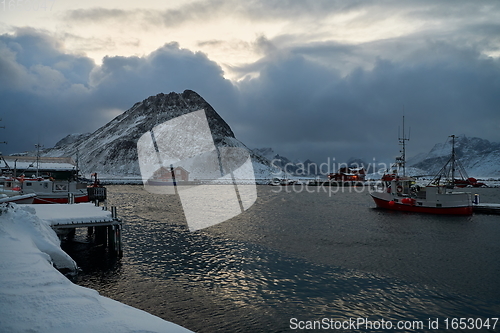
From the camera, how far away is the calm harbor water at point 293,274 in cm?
1644

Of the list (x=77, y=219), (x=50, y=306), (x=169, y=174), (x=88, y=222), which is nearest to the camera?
(x=50, y=306)

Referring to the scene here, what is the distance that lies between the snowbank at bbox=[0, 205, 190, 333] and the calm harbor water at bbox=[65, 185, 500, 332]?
5844 millimetres

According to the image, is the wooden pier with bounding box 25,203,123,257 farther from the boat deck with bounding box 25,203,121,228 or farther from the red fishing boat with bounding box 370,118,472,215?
the red fishing boat with bounding box 370,118,472,215

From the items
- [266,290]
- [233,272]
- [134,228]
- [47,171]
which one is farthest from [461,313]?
[47,171]

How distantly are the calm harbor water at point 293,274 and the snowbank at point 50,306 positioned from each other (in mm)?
5844

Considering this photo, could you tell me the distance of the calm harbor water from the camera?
53.9ft

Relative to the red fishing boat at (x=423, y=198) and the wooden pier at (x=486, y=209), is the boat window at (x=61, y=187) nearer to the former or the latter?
the red fishing boat at (x=423, y=198)

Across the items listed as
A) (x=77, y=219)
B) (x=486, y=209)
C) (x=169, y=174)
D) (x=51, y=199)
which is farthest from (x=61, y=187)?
(x=169, y=174)

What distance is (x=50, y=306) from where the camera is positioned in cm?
907

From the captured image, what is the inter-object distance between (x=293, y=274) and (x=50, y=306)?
15990 millimetres

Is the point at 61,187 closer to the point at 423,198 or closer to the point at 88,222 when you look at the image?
the point at 88,222

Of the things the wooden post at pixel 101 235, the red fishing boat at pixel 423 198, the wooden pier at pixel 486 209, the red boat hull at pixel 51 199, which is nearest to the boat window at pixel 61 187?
the red boat hull at pixel 51 199

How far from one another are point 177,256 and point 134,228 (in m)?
14.8

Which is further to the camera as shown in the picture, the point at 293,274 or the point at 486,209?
the point at 486,209
